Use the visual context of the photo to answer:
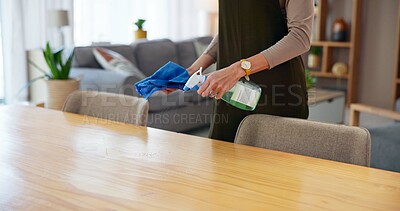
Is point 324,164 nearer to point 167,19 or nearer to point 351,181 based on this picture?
point 351,181

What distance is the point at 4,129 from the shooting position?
1.47m

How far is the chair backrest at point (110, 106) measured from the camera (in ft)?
5.31

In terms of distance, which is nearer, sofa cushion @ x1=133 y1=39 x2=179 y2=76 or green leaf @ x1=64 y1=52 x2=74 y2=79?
green leaf @ x1=64 y1=52 x2=74 y2=79

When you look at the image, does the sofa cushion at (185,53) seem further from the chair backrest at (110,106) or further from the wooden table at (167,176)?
the wooden table at (167,176)

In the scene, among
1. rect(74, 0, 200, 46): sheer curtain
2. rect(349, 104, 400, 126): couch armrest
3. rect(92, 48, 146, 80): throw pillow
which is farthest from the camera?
rect(74, 0, 200, 46): sheer curtain

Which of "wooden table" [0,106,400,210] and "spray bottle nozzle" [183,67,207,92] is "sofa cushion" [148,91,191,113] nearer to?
"wooden table" [0,106,400,210]

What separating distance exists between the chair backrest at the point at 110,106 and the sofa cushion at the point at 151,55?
2.84 m

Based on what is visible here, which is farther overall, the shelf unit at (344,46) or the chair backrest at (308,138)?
the shelf unit at (344,46)

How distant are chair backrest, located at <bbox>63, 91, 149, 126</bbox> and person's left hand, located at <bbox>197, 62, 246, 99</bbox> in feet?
1.22

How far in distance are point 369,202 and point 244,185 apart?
0.76ft

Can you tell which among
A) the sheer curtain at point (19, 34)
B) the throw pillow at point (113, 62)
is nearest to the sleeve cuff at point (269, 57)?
the throw pillow at point (113, 62)

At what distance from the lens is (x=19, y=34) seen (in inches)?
173

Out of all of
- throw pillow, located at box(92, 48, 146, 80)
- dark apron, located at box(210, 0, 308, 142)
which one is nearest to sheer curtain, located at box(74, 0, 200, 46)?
throw pillow, located at box(92, 48, 146, 80)

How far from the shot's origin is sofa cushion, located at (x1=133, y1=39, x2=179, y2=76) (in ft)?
15.1
